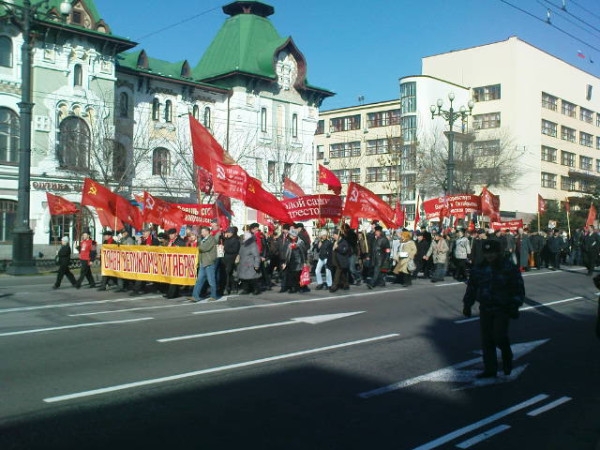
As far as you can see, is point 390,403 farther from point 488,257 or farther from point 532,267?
point 532,267

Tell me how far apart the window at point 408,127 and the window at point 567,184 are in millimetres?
22514

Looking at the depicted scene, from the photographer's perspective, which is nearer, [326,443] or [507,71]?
[326,443]

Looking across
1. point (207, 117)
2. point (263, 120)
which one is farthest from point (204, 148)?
point (263, 120)

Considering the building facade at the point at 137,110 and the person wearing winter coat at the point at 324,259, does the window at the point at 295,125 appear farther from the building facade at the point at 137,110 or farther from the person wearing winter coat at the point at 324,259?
the person wearing winter coat at the point at 324,259

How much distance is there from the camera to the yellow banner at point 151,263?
1561cm

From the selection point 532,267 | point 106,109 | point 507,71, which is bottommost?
point 532,267

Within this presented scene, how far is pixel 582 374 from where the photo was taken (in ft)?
26.8

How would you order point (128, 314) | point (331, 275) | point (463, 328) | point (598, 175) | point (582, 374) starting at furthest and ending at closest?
point (598, 175) < point (331, 275) < point (128, 314) < point (463, 328) < point (582, 374)

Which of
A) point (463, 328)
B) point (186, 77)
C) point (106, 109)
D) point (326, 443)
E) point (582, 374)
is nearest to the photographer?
point (326, 443)

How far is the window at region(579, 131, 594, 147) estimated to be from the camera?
81875 millimetres

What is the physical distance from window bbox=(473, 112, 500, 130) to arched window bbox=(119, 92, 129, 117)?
41.9 metres

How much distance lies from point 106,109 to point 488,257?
32706 mm

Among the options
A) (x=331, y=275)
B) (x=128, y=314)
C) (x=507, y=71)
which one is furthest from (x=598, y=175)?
(x=128, y=314)

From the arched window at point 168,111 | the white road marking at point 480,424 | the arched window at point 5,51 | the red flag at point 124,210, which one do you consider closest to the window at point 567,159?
the arched window at point 168,111
